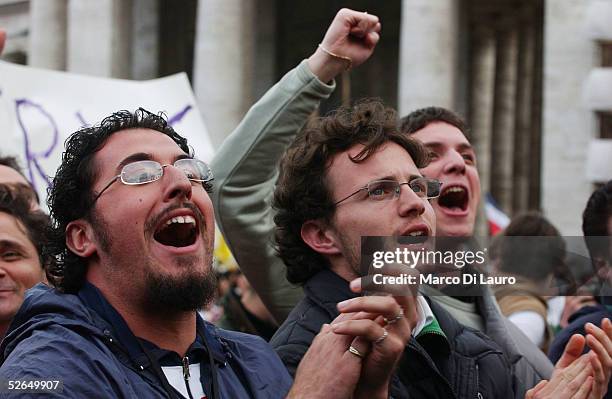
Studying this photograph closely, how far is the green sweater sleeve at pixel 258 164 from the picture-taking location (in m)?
5.69

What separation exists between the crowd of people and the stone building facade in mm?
20119

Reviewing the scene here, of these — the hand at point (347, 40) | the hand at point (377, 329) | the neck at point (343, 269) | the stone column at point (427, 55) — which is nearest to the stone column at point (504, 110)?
the stone column at point (427, 55)

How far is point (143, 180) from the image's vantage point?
4.05 metres

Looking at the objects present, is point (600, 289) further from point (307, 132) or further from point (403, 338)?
point (307, 132)

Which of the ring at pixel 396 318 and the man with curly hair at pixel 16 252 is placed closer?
the ring at pixel 396 318

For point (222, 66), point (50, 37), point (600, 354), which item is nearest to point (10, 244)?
point (600, 354)

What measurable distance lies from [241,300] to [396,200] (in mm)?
4424

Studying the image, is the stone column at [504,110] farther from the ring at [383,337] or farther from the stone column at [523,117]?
the ring at [383,337]

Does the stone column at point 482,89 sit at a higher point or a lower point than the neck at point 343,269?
higher

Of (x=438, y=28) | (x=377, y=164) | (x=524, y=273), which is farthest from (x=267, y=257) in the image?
(x=438, y=28)

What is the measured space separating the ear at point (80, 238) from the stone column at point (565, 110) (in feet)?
83.2

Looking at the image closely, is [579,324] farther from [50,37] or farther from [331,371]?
[50,37]

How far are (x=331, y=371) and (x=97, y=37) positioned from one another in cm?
3626

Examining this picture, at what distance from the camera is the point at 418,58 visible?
3172 cm
